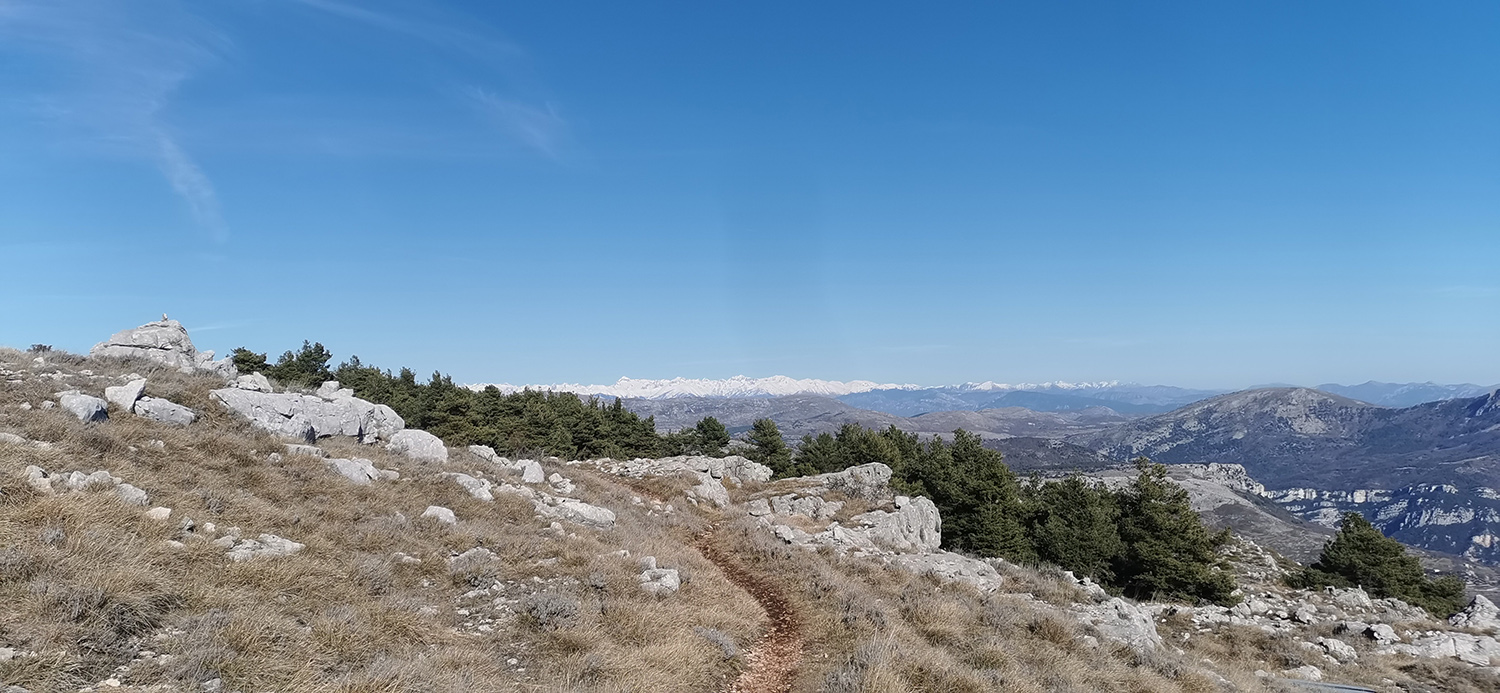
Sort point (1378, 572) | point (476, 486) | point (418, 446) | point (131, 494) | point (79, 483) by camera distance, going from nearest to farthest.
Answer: point (79, 483) < point (131, 494) < point (476, 486) < point (418, 446) < point (1378, 572)

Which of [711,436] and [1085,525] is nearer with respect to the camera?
[1085,525]

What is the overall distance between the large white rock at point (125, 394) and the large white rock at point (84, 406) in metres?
1.00

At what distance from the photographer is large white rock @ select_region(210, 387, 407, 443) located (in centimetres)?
2108

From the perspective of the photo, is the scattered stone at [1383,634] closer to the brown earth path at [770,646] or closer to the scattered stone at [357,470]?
the brown earth path at [770,646]

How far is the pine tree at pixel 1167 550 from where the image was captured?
38625mm

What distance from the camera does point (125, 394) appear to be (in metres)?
17.4

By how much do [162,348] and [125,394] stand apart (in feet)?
45.4

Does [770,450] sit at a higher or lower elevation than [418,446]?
lower

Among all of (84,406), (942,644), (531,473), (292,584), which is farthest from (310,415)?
(942,644)

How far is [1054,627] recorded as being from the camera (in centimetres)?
1608

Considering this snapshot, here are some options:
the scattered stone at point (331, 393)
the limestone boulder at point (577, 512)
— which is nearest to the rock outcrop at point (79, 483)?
the limestone boulder at point (577, 512)

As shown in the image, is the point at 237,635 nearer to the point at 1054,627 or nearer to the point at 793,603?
the point at 793,603

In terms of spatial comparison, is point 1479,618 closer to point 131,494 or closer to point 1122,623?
point 1122,623

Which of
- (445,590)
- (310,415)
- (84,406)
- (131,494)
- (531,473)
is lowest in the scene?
(445,590)
